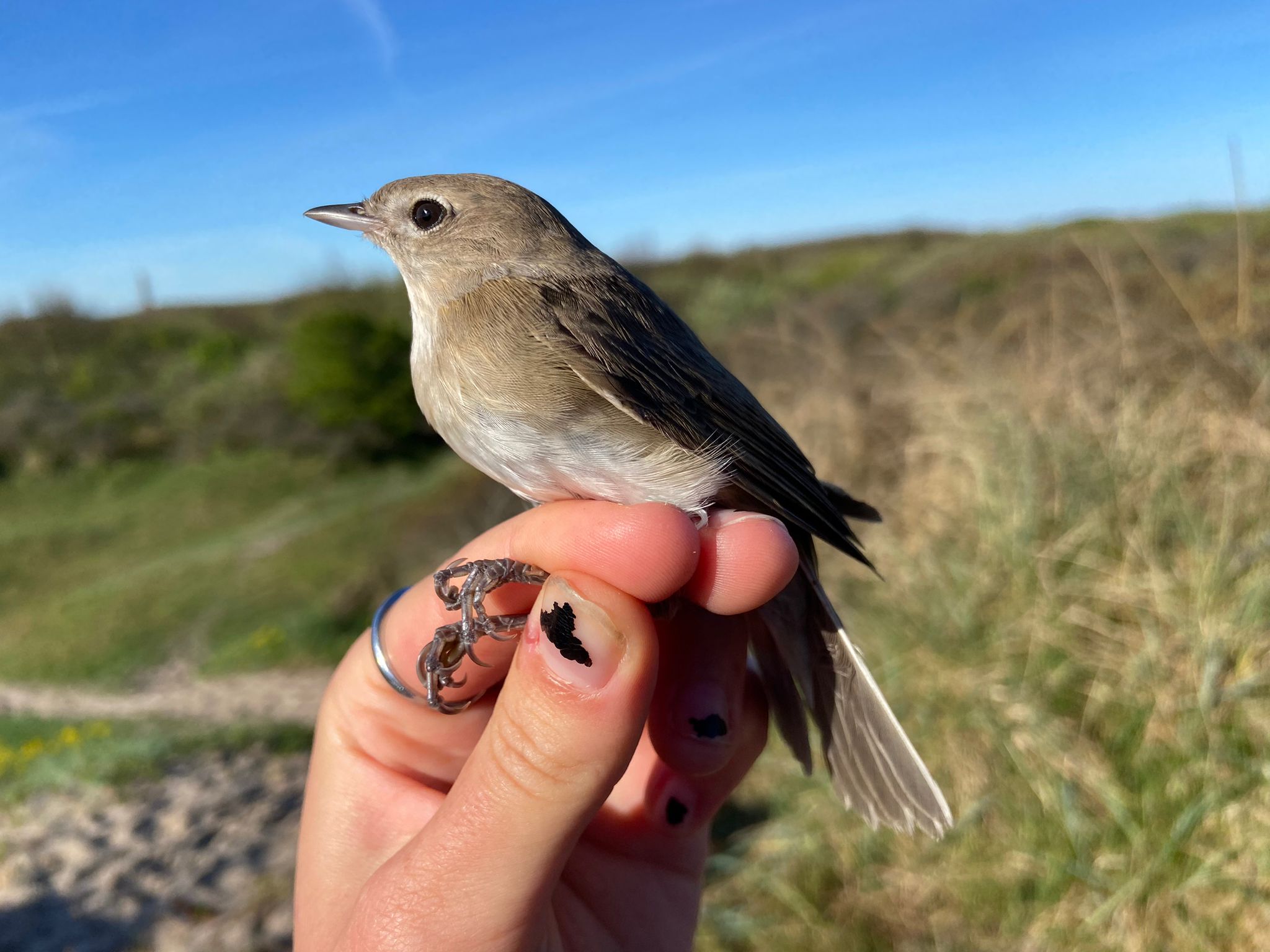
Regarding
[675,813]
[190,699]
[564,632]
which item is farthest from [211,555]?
[564,632]

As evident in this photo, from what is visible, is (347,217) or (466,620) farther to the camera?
(347,217)

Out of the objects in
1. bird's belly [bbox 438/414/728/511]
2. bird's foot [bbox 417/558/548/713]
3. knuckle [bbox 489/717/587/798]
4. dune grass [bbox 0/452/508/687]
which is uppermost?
bird's belly [bbox 438/414/728/511]

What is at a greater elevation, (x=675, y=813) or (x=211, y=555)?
(x=675, y=813)

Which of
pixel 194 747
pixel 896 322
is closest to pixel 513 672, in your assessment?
pixel 194 747

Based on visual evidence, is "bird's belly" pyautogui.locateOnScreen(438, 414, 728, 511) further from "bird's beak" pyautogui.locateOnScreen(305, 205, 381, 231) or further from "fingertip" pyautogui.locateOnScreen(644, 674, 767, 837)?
"bird's beak" pyautogui.locateOnScreen(305, 205, 381, 231)

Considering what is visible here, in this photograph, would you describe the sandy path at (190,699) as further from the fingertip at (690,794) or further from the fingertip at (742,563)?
the fingertip at (742,563)

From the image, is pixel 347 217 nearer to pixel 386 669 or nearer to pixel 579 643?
pixel 386 669

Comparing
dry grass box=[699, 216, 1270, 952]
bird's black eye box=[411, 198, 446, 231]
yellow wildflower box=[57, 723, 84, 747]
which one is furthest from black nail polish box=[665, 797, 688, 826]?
yellow wildflower box=[57, 723, 84, 747]

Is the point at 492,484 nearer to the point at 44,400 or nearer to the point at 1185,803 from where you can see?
the point at 1185,803

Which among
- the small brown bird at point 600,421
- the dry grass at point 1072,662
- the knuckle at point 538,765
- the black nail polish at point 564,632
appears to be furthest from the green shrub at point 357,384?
the knuckle at point 538,765
